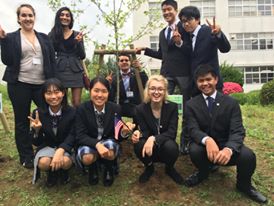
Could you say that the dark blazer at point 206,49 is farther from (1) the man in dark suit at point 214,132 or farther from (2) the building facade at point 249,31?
(2) the building facade at point 249,31

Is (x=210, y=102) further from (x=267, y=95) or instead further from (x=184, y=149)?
(x=267, y=95)

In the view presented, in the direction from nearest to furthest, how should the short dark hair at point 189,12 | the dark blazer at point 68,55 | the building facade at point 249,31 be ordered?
the short dark hair at point 189,12, the dark blazer at point 68,55, the building facade at point 249,31

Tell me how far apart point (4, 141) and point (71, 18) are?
8.67 ft

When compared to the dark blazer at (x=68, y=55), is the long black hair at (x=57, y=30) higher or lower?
higher

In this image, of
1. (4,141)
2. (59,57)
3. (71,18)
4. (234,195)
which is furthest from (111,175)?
(4,141)

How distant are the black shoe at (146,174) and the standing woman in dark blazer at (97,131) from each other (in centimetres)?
37

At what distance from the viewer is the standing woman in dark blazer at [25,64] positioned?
4.47 m

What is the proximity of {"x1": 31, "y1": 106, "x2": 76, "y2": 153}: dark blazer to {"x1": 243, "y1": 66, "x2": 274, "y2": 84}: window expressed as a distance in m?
27.9

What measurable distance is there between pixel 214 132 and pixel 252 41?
92.4 feet

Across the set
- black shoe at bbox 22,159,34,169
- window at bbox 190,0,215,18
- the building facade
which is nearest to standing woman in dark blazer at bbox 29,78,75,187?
black shoe at bbox 22,159,34,169

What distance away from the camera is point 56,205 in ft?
13.8

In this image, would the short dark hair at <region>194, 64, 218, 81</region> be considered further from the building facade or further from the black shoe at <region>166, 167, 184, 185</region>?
the building facade

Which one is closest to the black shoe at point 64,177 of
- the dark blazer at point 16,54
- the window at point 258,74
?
the dark blazer at point 16,54

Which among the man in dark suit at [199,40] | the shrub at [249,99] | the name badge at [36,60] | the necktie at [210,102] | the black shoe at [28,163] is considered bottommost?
the black shoe at [28,163]
